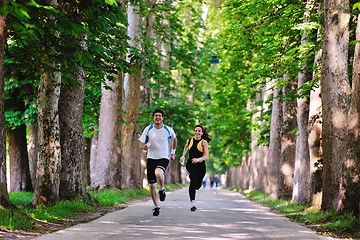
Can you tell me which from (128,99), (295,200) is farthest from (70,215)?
(128,99)

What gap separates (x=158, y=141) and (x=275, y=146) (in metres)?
16.2

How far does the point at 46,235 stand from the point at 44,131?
484 centimetres

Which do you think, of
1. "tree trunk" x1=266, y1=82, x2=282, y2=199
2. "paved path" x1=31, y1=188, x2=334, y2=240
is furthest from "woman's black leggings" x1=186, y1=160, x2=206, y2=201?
"tree trunk" x1=266, y1=82, x2=282, y2=199

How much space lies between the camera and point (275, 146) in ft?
97.3

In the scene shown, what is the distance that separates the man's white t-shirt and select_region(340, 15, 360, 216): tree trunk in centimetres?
365

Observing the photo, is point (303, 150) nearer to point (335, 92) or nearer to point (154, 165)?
point (335, 92)

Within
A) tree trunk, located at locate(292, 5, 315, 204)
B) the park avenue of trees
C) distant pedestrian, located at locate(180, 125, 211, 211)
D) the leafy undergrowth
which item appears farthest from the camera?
tree trunk, located at locate(292, 5, 315, 204)

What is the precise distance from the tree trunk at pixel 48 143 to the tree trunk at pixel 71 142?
1410 mm

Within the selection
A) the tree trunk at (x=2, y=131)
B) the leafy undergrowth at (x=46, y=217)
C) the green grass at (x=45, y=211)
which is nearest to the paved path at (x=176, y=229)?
the leafy undergrowth at (x=46, y=217)

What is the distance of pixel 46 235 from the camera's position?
32.8 ft

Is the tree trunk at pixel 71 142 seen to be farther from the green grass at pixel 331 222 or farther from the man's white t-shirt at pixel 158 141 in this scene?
the green grass at pixel 331 222

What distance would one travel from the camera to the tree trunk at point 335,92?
1461 cm

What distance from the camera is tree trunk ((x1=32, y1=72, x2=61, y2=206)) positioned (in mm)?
14359

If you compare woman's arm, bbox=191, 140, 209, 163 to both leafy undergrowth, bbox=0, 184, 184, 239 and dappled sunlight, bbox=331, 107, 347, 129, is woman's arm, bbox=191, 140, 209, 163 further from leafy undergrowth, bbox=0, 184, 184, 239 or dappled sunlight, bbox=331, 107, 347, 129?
dappled sunlight, bbox=331, 107, 347, 129
